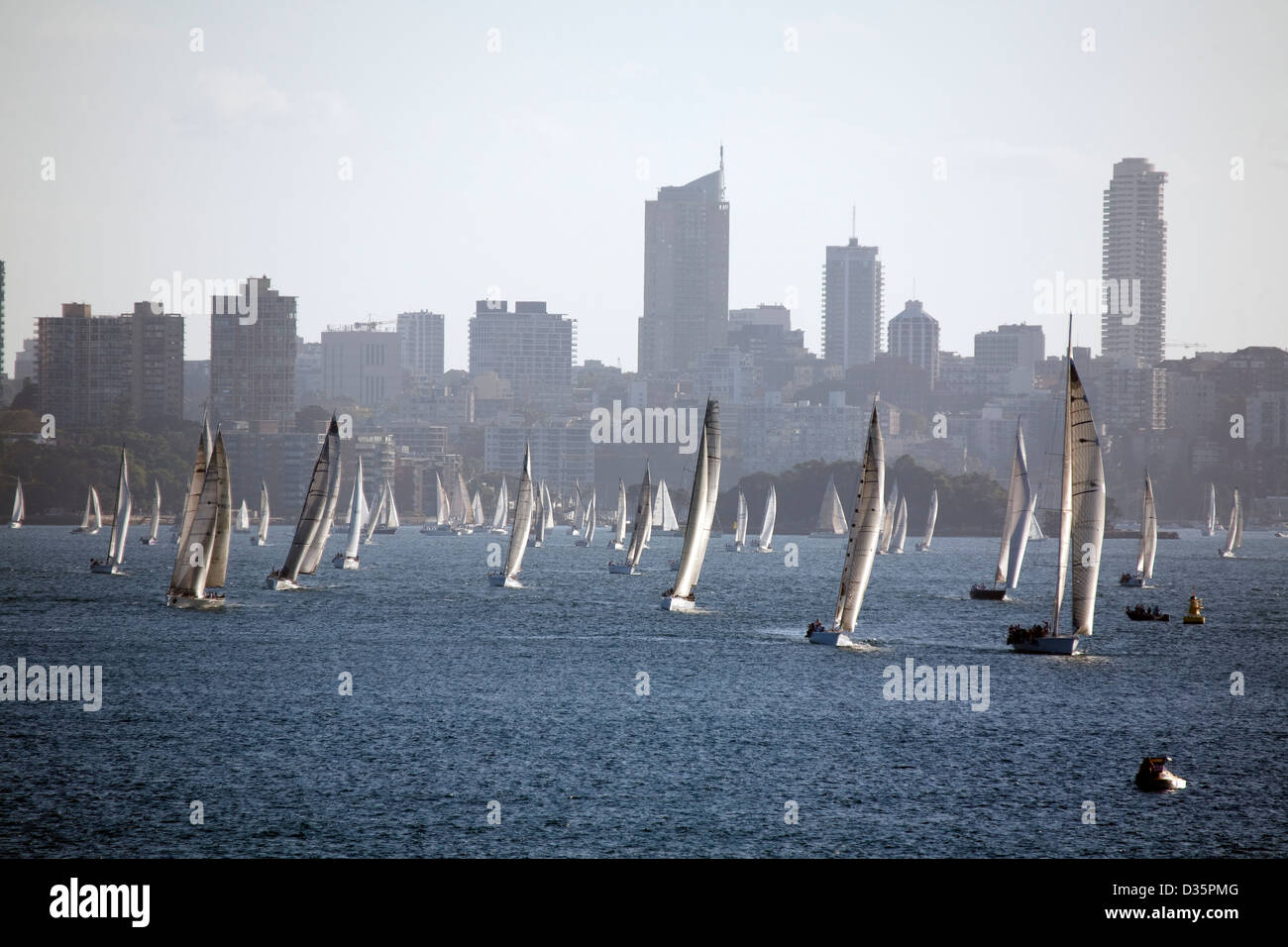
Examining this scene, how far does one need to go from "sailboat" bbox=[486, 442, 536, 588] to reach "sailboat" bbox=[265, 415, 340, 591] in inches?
532

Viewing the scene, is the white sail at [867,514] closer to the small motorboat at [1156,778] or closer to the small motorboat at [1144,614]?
the small motorboat at [1156,778]

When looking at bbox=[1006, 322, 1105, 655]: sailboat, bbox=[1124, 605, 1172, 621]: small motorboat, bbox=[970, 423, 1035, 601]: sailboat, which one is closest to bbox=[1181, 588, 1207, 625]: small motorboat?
bbox=[1124, 605, 1172, 621]: small motorboat

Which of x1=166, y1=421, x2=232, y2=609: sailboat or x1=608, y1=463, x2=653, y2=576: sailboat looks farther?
x1=608, y1=463, x2=653, y2=576: sailboat

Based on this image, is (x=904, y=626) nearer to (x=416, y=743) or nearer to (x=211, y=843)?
(x=416, y=743)

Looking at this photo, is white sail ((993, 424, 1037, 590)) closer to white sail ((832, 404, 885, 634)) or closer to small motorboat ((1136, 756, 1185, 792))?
white sail ((832, 404, 885, 634))

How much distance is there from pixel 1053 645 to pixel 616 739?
1122 inches

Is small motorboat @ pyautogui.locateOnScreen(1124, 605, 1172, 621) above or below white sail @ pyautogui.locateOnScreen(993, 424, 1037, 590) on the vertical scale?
below

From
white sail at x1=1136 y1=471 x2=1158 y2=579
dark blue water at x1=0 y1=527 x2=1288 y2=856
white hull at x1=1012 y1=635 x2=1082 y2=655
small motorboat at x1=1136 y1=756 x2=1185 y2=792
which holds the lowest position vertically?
dark blue water at x1=0 y1=527 x2=1288 y2=856

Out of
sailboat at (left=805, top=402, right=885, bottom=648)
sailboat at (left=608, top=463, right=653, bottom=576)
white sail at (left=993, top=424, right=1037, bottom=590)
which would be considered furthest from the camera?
sailboat at (left=608, top=463, right=653, bottom=576)

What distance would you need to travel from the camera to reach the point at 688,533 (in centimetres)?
8475

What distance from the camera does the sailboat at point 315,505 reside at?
97062 millimetres

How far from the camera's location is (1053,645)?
71438 mm

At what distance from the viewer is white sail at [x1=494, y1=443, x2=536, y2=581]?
110500mm

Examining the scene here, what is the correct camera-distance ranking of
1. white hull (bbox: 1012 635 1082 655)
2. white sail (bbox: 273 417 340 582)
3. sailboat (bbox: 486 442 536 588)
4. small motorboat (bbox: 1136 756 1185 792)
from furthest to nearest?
1. sailboat (bbox: 486 442 536 588)
2. white sail (bbox: 273 417 340 582)
3. white hull (bbox: 1012 635 1082 655)
4. small motorboat (bbox: 1136 756 1185 792)
